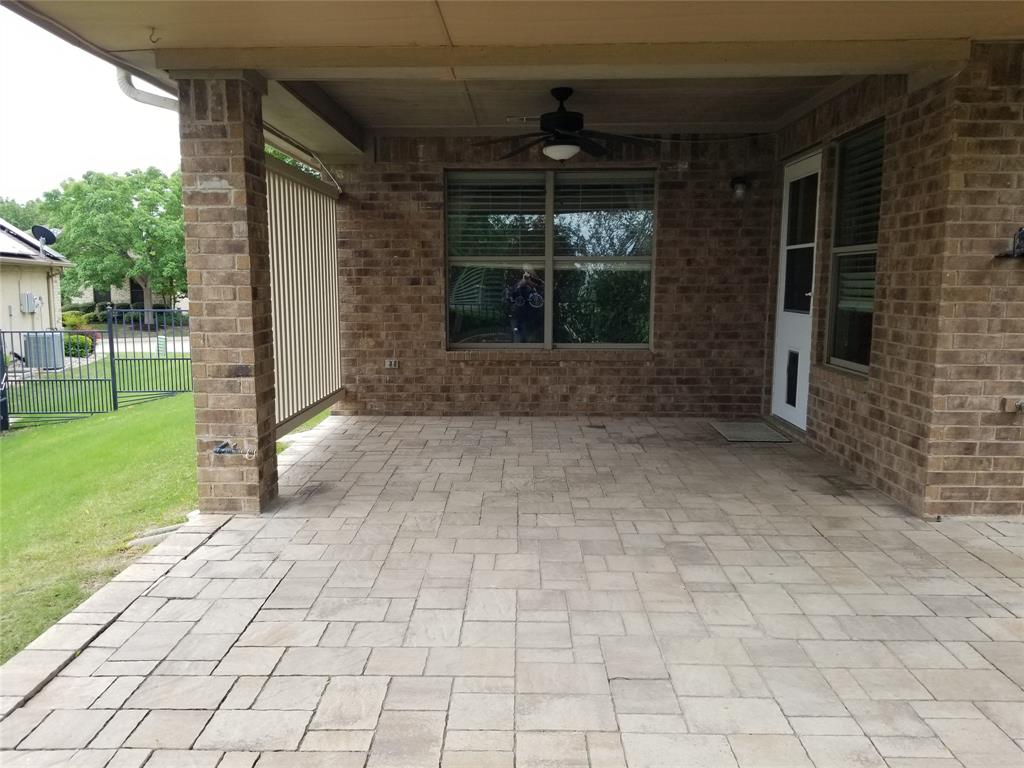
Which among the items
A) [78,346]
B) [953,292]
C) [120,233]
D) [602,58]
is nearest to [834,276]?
[953,292]

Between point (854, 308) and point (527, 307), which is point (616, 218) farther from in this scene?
point (854, 308)

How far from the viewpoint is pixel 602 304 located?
6945 millimetres

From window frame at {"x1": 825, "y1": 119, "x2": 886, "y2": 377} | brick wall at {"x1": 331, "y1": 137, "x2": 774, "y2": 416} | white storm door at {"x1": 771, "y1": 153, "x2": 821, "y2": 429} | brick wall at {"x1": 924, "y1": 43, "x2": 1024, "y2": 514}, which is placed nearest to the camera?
brick wall at {"x1": 924, "y1": 43, "x2": 1024, "y2": 514}

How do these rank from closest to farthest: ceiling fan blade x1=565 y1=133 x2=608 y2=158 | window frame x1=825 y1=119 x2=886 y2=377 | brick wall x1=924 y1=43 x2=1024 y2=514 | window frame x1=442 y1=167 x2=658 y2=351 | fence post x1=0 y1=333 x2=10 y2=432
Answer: brick wall x1=924 y1=43 x2=1024 y2=514 → window frame x1=825 y1=119 x2=886 y2=377 → ceiling fan blade x1=565 y1=133 x2=608 y2=158 → window frame x1=442 y1=167 x2=658 y2=351 → fence post x1=0 y1=333 x2=10 y2=432

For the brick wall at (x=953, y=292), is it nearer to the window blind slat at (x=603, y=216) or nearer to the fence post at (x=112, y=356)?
the window blind slat at (x=603, y=216)

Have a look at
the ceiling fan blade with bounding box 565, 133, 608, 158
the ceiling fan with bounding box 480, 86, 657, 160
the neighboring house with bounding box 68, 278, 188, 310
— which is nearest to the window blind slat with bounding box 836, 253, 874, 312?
the ceiling fan with bounding box 480, 86, 657, 160

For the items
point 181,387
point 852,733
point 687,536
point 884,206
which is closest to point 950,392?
point 884,206

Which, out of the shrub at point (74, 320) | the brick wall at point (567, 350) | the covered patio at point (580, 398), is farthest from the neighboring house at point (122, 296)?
the covered patio at point (580, 398)

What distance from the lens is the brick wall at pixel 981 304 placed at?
11.9 ft

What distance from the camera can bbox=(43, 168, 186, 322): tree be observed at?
26438 millimetres

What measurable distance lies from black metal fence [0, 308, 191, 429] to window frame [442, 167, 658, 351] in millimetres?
5366

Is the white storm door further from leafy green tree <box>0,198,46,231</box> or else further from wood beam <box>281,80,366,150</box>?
leafy green tree <box>0,198,46,231</box>

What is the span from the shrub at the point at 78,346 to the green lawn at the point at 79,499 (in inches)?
109

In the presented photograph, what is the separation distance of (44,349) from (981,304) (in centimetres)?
1176
